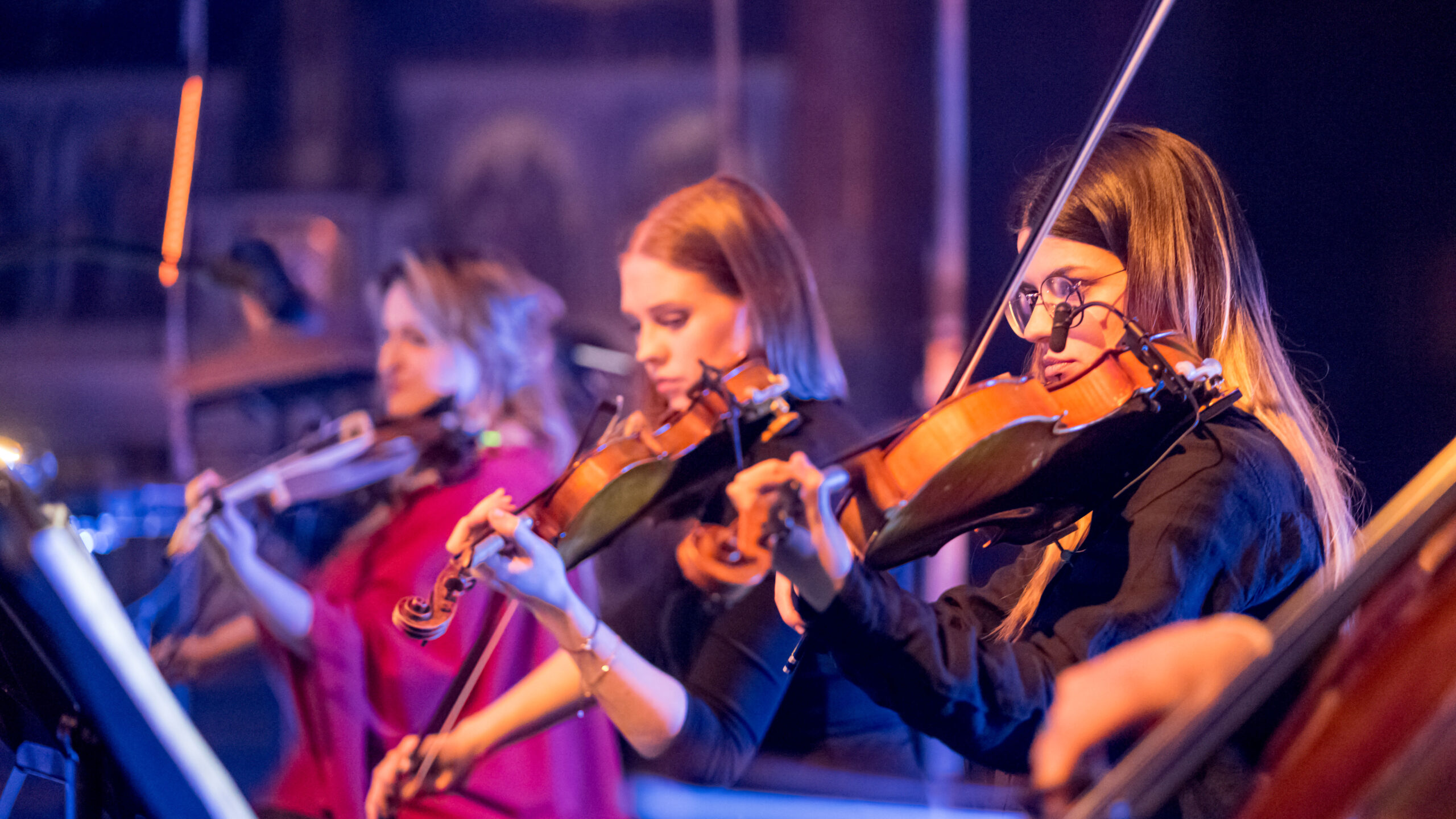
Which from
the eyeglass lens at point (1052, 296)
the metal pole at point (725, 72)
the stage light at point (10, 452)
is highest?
the metal pole at point (725, 72)

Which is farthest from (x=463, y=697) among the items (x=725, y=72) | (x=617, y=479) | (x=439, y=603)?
(x=725, y=72)

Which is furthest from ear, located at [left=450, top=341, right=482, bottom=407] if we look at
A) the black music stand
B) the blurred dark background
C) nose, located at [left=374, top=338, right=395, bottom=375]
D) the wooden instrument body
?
the wooden instrument body

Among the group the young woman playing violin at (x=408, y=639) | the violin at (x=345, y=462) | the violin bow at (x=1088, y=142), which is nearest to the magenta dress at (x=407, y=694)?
the young woman playing violin at (x=408, y=639)

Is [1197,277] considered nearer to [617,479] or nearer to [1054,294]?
[1054,294]

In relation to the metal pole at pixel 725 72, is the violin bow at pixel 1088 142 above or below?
below

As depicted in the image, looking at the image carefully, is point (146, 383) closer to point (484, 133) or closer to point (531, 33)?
point (484, 133)

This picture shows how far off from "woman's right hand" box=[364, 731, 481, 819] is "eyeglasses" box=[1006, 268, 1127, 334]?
99 centimetres

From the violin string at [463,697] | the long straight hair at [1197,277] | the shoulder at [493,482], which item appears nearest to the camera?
the long straight hair at [1197,277]

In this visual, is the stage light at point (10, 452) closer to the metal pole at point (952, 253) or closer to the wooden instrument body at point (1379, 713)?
the wooden instrument body at point (1379, 713)

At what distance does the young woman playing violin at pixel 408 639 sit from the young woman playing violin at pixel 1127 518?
780 millimetres

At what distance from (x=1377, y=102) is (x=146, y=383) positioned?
10.9 metres

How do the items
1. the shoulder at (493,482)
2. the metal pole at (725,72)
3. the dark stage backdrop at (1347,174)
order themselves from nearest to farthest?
the dark stage backdrop at (1347,174) → the shoulder at (493,482) → the metal pole at (725,72)

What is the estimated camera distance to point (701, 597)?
1.54 metres

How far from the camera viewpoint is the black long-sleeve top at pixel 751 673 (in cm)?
140
